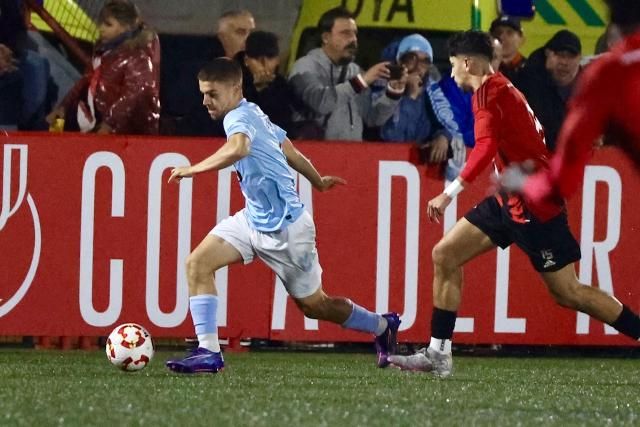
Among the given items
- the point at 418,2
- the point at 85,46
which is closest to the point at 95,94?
the point at 85,46

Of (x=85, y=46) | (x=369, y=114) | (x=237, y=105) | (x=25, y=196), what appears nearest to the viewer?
(x=237, y=105)

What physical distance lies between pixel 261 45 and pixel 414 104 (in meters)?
1.38

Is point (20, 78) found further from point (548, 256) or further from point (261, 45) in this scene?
point (548, 256)

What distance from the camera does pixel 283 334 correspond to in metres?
12.4

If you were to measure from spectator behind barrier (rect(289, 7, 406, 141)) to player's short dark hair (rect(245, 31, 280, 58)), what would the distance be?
294 millimetres

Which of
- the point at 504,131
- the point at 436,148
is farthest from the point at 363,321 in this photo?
the point at 436,148

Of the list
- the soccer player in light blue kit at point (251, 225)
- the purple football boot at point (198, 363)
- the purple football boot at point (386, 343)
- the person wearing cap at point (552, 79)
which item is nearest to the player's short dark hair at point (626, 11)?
the soccer player in light blue kit at point (251, 225)

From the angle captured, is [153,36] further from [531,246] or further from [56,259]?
[531,246]

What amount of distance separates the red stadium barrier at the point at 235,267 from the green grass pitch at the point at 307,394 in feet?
1.25

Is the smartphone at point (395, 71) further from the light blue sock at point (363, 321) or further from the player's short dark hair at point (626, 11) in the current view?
the player's short dark hair at point (626, 11)

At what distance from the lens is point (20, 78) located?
509 inches

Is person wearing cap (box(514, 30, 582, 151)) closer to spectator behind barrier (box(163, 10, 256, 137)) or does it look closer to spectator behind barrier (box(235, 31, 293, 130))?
spectator behind barrier (box(235, 31, 293, 130))

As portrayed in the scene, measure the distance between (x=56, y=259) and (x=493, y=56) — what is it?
366 centimetres

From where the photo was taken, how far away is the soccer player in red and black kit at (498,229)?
10195mm
